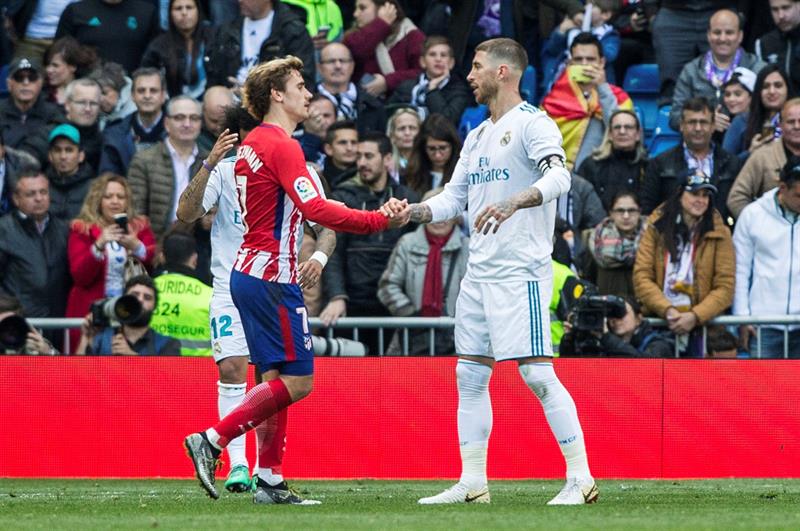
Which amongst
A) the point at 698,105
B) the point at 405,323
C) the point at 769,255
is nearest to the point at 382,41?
the point at 698,105

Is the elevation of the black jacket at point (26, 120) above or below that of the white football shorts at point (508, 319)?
above

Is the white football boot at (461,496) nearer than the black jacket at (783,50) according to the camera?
Yes

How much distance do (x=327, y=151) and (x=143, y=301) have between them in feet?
10.2

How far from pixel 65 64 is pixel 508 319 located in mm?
9152

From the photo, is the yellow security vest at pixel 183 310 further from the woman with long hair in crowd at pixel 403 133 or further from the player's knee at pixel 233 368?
the woman with long hair in crowd at pixel 403 133

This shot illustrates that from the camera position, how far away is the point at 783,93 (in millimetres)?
14953

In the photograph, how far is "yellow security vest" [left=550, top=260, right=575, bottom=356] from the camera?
43.1ft

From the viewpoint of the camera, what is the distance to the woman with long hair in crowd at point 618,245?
13836 mm

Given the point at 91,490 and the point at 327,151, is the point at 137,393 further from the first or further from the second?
the point at 327,151

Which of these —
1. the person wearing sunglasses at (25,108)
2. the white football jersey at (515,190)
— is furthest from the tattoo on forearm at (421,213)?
the person wearing sunglasses at (25,108)

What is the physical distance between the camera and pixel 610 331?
42.9ft

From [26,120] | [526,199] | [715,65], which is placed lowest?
[526,199]

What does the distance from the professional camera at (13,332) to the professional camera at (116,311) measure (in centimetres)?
54

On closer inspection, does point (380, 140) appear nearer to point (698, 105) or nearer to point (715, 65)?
point (698, 105)
